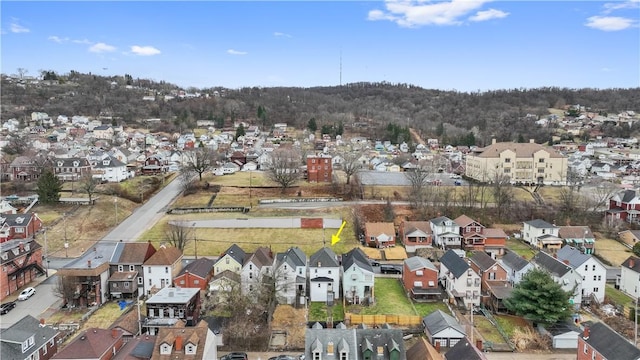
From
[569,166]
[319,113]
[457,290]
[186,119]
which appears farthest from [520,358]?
[319,113]

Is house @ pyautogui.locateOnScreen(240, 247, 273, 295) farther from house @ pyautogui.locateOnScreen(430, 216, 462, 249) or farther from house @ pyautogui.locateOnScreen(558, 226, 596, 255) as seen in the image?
house @ pyautogui.locateOnScreen(558, 226, 596, 255)

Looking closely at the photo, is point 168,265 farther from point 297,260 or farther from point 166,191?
point 166,191

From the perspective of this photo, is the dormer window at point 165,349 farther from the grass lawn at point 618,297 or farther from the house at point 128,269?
the grass lawn at point 618,297

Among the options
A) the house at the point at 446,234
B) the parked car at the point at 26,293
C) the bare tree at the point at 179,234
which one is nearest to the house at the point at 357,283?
the house at the point at 446,234

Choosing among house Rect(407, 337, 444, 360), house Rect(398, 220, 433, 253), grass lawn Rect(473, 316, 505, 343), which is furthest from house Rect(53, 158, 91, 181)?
house Rect(407, 337, 444, 360)

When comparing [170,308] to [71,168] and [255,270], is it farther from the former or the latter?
[71,168]

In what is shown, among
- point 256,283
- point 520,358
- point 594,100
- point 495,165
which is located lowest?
point 520,358

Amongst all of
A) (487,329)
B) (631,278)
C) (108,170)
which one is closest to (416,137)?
(108,170)
